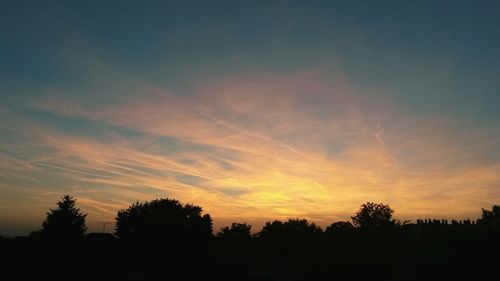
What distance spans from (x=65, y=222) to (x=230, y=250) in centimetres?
3818

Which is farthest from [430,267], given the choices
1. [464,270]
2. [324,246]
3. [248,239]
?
[248,239]

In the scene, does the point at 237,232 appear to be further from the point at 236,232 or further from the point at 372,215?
the point at 372,215

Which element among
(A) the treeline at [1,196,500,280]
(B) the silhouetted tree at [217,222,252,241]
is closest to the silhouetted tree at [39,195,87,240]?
(A) the treeline at [1,196,500,280]

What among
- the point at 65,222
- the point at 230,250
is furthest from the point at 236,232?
the point at 65,222

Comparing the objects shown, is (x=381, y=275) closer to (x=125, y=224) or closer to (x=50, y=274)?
(x=50, y=274)

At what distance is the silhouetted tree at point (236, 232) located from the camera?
106 metres

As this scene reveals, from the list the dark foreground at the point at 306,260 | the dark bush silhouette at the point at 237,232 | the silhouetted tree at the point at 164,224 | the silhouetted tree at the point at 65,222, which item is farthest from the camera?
the dark bush silhouette at the point at 237,232

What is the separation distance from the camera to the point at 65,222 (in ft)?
175

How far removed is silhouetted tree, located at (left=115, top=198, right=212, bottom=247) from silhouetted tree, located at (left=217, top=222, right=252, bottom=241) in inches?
802

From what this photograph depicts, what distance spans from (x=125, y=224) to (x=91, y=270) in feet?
133

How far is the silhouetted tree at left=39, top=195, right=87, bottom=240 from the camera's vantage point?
5225 cm

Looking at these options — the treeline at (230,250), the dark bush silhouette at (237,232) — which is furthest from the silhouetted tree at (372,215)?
the dark bush silhouette at (237,232)

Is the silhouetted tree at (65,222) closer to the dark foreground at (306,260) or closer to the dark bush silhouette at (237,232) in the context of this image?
the dark foreground at (306,260)

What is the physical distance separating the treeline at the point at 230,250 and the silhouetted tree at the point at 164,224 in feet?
0.62
